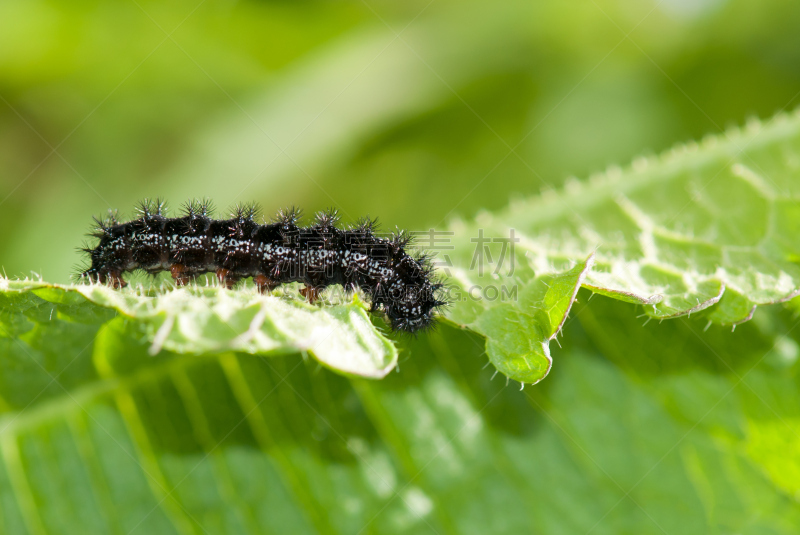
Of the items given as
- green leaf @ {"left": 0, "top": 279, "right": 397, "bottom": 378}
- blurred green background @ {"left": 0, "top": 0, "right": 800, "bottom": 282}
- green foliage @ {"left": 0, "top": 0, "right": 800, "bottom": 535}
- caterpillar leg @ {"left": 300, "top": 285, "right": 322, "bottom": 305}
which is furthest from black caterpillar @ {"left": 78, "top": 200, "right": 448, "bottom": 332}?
blurred green background @ {"left": 0, "top": 0, "right": 800, "bottom": 282}

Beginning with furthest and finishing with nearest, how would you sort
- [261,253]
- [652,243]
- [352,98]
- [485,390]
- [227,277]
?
[352,98] → [227,277] → [261,253] → [652,243] → [485,390]

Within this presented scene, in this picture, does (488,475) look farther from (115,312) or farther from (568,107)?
(568,107)

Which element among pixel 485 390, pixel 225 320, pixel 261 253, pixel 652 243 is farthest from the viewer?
pixel 261 253

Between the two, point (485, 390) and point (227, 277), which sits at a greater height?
point (227, 277)

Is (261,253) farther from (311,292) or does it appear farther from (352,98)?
(352,98)

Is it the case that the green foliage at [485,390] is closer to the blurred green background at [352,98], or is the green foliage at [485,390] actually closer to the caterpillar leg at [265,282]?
the caterpillar leg at [265,282]

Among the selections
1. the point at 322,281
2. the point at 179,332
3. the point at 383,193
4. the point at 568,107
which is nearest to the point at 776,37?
the point at 568,107

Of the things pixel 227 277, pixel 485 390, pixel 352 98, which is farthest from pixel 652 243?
pixel 352 98
